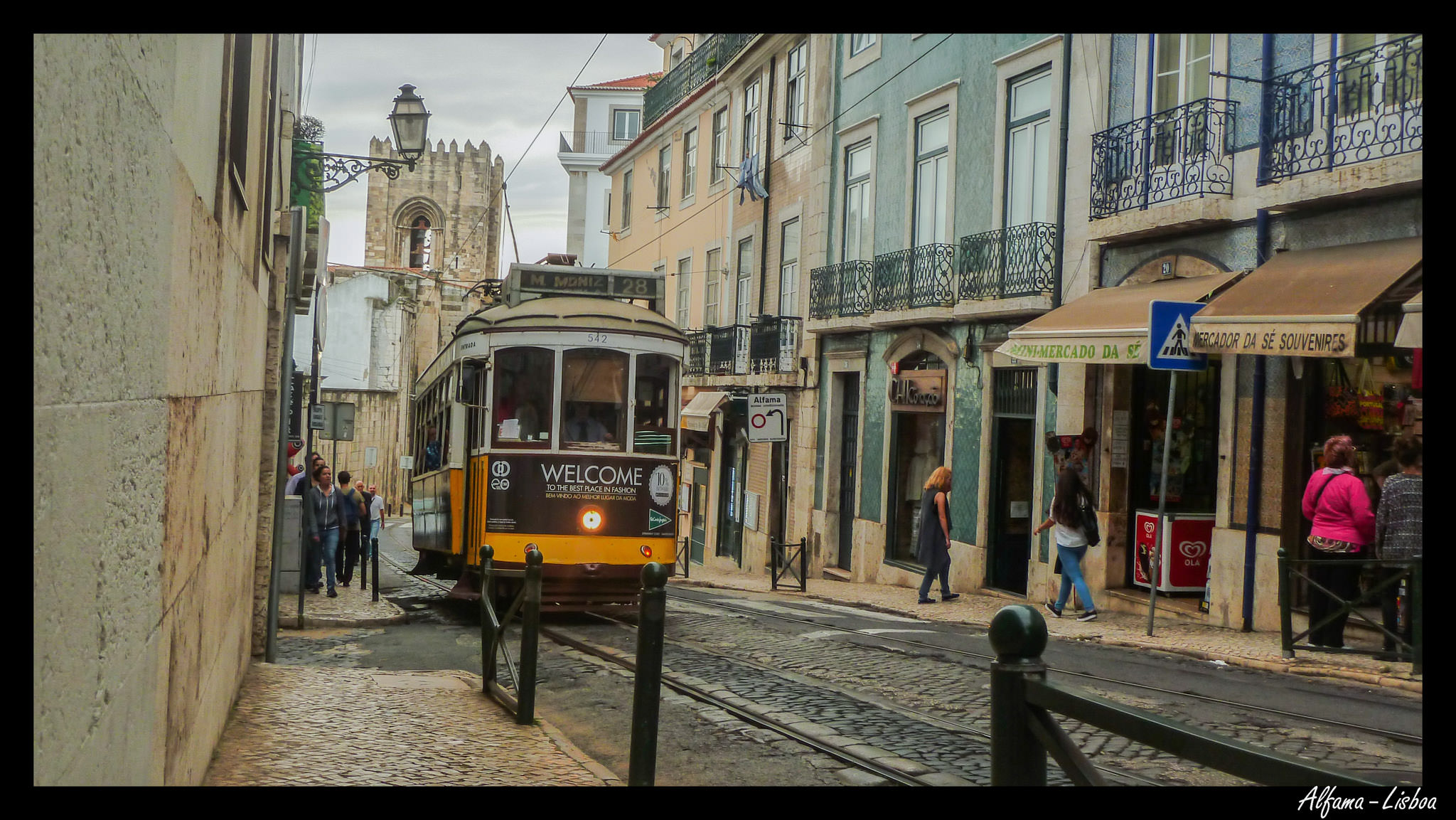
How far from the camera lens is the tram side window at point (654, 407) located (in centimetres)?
1326

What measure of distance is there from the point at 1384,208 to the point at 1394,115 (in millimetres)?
804

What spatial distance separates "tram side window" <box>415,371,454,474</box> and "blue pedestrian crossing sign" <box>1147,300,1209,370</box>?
276 inches

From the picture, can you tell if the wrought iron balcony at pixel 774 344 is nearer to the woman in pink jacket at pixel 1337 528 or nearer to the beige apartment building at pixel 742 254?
the beige apartment building at pixel 742 254

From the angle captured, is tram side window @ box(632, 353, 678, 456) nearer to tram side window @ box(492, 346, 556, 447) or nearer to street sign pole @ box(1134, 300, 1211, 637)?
tram side window @ box(492, 346, 556, 447)

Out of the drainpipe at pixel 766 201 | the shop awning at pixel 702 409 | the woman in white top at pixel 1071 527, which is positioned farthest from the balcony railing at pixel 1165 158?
the shop awning at pixel 702 409

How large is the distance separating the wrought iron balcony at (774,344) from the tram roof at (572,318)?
10334 mm

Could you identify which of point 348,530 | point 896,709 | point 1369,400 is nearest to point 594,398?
point 896,709

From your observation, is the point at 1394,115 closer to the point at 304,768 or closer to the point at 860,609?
the point at 860,609

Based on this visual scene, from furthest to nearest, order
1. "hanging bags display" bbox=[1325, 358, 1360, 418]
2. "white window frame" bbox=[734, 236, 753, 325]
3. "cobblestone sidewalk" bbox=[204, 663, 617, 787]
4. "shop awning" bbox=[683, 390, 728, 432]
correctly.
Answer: "white window frame" bbox=[734, 236, 753, 325] < "shop awning" bbox=[683, 390, 728, 432] < "hanging bags display" bbox=[1325, 358, 1360, 418] < "cobblestone sidewalk" bbox=[204, 663, 617, 787]

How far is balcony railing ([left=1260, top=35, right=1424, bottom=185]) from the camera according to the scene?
11.1 m

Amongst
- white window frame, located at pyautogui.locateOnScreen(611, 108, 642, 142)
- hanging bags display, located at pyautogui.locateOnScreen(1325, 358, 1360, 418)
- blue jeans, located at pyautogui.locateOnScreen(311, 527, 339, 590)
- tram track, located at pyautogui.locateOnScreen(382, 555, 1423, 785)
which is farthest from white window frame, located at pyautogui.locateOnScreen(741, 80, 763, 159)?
white window frame, located at pyautogui.locateOnScreen(611, 108, 642, 142)

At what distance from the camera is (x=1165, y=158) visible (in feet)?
46.9

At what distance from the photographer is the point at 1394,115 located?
1127cm
